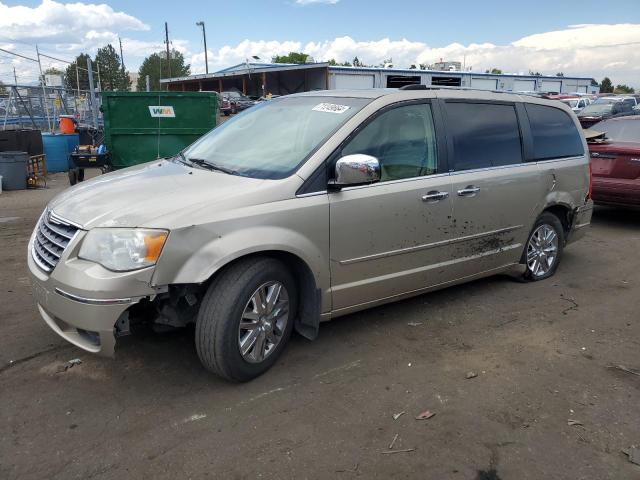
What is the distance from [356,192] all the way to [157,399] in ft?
Result: 5.96

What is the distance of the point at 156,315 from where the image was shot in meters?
3.26

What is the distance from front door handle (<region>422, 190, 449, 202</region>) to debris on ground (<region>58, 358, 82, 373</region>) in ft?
8.79

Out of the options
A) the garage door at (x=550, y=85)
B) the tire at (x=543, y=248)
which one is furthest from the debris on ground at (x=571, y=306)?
the garage door at (x=550, y=85)

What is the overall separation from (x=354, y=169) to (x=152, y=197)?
1.25m

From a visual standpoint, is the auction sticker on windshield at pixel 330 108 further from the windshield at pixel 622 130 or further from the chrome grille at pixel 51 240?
the windshield at pixel 622 130

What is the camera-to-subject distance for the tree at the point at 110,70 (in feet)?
257

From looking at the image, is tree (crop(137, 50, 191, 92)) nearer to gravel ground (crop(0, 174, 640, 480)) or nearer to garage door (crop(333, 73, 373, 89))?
garage door (crop(333, 73, 373, 89))

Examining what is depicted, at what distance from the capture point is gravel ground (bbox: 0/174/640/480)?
265 centimetres

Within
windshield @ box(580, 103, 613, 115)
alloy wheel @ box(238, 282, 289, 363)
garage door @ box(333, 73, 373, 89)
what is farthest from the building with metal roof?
alloy wheel @ box(238, 282, 289, 363)

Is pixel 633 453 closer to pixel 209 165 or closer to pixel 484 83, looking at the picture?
pixel 209 165

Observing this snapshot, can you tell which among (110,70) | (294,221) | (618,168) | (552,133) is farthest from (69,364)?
(110,70)

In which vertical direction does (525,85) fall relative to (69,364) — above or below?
above

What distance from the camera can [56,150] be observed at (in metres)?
13.5

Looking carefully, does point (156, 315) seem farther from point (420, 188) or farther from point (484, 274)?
point (484, 274)
